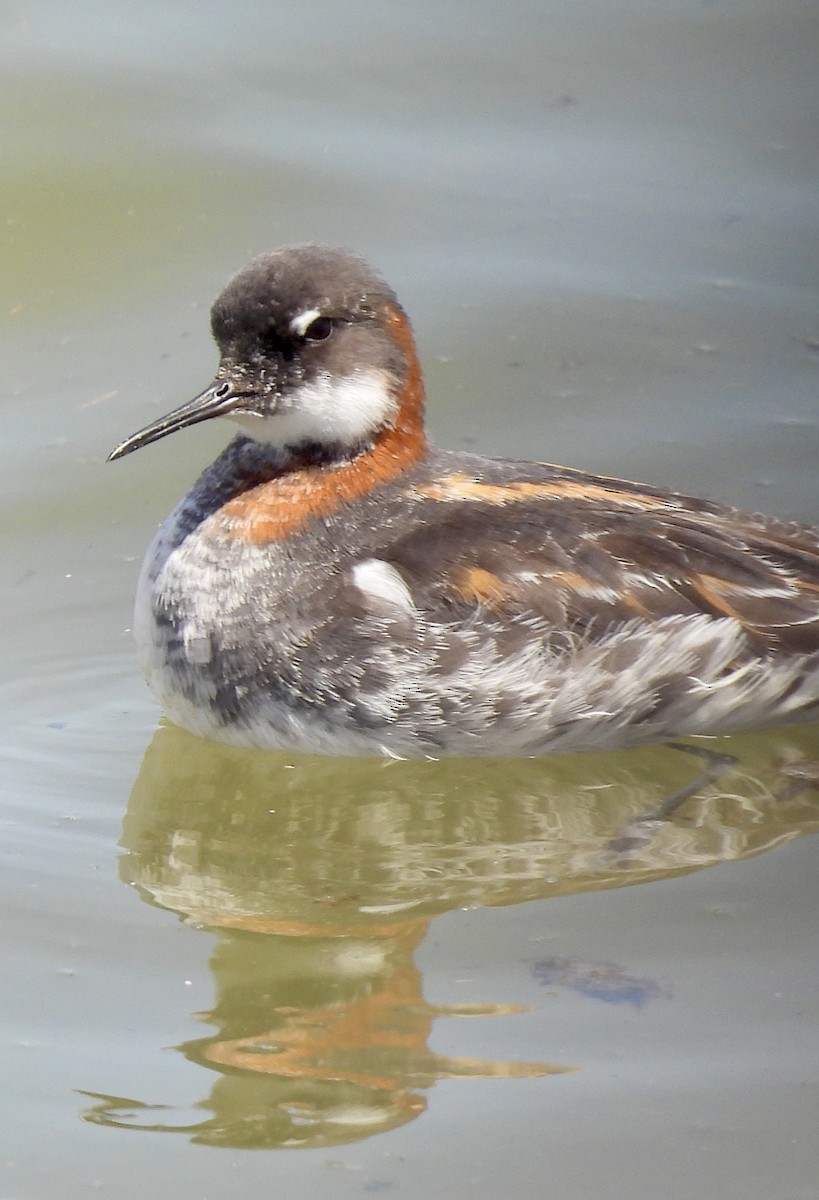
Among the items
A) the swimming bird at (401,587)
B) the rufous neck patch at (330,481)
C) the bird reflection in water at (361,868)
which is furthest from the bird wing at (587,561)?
the bird reflection in water at (361,868)

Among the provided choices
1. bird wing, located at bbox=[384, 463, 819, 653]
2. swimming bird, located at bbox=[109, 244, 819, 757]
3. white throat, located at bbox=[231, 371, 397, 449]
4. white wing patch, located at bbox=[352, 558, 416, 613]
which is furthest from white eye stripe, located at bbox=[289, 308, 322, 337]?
white wing patch, located at bbox=[352, 558, 416, 613]

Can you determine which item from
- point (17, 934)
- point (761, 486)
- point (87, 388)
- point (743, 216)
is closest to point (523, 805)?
point (17, 934)

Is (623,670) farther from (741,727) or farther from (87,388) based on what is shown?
(87,388)

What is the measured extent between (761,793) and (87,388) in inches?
137

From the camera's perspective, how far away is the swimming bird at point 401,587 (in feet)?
19.8

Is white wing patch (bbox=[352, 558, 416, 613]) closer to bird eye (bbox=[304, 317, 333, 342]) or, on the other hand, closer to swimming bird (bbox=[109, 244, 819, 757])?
swimming bird (bbox=[109, 244, 819, 757])

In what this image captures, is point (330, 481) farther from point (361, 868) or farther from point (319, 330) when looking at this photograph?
point (361, 868)

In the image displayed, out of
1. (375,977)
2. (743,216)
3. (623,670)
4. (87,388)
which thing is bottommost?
(375,977)

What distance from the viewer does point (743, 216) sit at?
9117 millimetres

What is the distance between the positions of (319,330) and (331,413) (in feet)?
0.88

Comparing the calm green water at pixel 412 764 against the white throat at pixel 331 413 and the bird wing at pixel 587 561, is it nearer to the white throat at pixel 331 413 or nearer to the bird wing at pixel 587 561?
the bird wing at pixel 587 561

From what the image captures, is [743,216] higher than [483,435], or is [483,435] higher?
[743,216]

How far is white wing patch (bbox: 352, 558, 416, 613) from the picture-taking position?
606 cm

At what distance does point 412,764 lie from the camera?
6.21m
